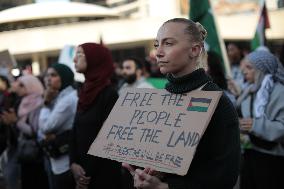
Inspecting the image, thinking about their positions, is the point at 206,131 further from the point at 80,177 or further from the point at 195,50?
Result: the point at 80,177

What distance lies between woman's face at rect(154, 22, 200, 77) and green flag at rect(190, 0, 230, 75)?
352 cm

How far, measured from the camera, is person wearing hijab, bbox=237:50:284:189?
3908 mm

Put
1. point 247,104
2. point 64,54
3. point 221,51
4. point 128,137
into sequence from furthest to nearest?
point 64,54 → point 221,51 → point 247,104 → point 128,137

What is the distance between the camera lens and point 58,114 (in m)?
4.45

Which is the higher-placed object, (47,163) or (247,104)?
(247,104)

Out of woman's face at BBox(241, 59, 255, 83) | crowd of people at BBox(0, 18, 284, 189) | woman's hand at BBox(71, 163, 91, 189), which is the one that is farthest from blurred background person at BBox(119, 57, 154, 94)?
woman's hand at BBox(71, 163, 91, 189)

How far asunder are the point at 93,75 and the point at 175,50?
5.97ft

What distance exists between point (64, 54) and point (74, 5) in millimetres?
21617

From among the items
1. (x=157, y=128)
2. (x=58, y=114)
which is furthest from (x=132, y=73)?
(x=157, y=128)

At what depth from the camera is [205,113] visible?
2.14 metres

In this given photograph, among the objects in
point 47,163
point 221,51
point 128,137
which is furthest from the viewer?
point 221,51

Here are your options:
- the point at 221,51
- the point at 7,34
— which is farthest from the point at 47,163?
the point at 7,34

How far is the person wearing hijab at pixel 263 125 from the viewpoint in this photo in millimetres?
3908

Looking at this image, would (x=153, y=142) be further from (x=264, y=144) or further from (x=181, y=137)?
(x=264, y=144)
